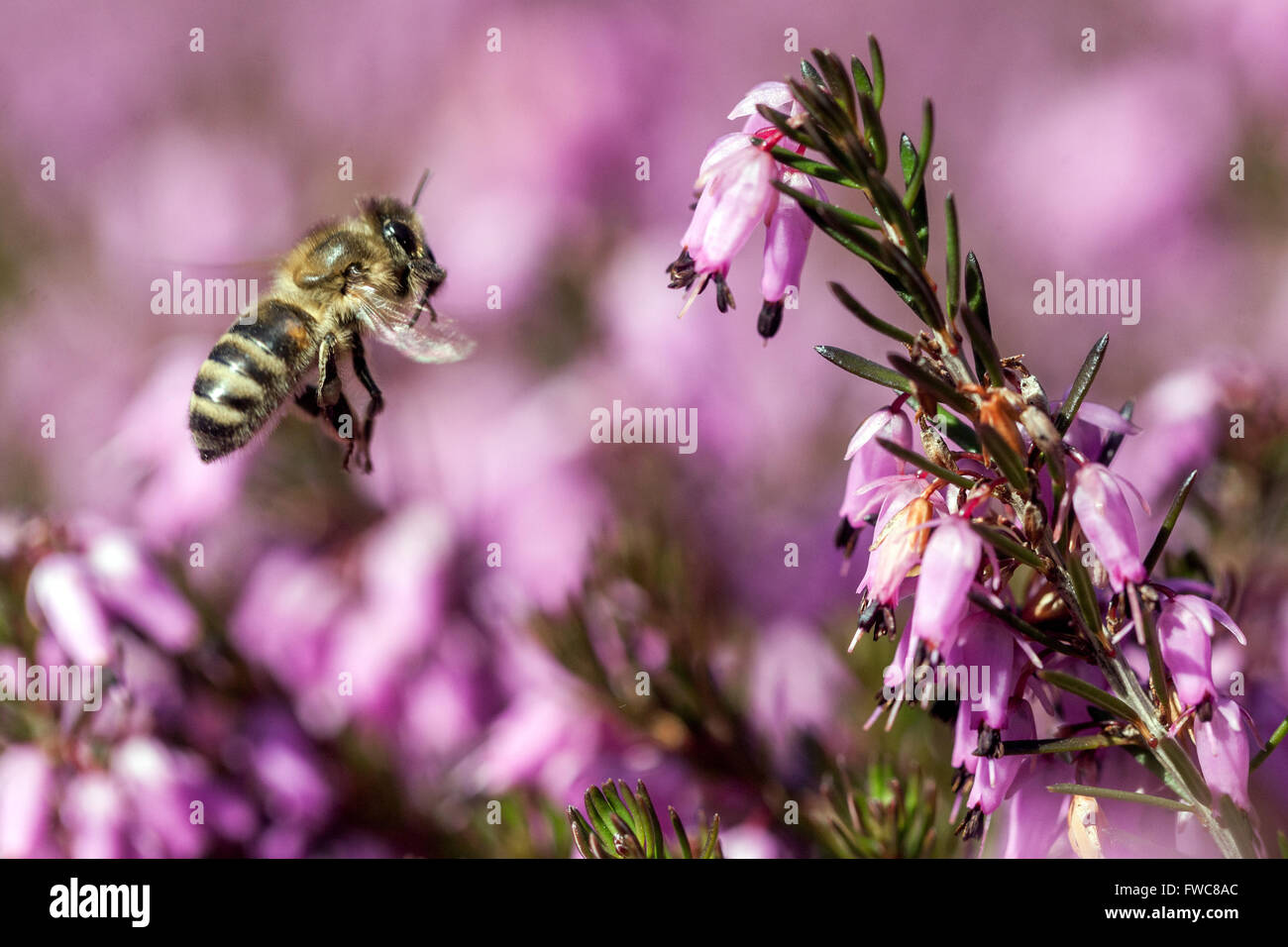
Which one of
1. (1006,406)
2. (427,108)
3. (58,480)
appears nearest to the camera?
(1006,406)

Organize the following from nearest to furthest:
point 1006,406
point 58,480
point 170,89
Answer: point 1006,406
point 58,480
point 170,89

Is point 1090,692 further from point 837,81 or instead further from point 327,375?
point 327,375

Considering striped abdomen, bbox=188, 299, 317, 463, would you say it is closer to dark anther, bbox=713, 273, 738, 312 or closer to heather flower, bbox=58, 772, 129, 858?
heather flower, bbox=58, 772, 129, 858

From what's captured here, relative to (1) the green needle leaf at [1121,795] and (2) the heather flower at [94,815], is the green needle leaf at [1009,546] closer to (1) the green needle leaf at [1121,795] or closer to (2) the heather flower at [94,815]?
(1) the green needle leaf at [1121,795]

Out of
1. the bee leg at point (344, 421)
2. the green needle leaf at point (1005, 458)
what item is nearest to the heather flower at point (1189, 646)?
the green needle leaf at point (1005, 458)

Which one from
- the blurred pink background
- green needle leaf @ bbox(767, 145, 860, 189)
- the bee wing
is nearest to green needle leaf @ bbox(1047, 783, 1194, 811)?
green needle leaf @ bbox(767, 145, 860, 189)
